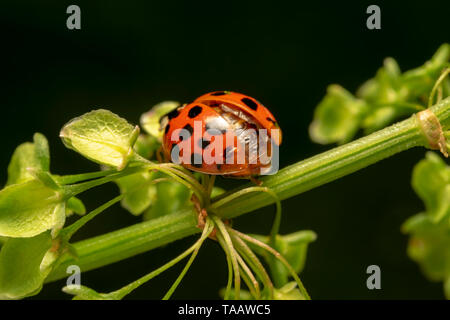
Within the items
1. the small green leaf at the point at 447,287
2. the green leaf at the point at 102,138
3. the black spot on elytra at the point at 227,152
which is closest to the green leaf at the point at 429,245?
the small green leaf at the point at 447,287

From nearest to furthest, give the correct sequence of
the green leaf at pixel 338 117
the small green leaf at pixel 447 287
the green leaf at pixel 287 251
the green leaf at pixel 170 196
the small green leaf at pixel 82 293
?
1. the small green leaf at pixel 82 293
2. the green leaf at pixel 287 251
3. the green leaf at pixel 170 196
4. the small green leaf at pixel 447 287
5. the green leaf at pixel 338 117

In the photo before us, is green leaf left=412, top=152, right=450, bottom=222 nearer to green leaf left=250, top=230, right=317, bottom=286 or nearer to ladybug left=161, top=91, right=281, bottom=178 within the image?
green leaf left=250, top=230, right=317, bottom=286

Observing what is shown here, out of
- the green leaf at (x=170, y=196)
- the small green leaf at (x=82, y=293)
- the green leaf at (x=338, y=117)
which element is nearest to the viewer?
the small green leaf at (x=82, y=293)

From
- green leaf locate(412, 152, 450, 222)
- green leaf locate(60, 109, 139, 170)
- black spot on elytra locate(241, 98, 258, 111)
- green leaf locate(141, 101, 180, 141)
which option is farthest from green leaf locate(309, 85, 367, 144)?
green leaf locate(60, 109, 139, 170)

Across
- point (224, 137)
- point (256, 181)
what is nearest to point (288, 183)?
A: point (256, 181)

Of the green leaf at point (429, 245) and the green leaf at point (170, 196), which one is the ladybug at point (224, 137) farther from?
the green leaf at point (429, 245)
